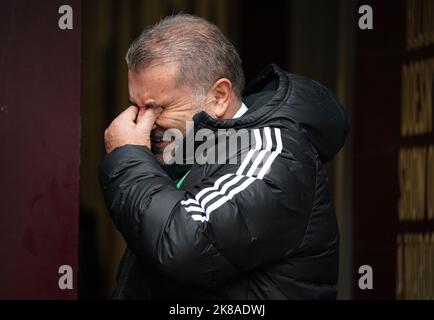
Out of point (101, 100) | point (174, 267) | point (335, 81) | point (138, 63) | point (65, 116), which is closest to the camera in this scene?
point (174, 267)

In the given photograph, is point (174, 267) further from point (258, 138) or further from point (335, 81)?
point (335, 81)

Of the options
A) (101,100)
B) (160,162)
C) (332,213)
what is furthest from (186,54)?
(101,100)

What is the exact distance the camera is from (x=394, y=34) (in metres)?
4.87

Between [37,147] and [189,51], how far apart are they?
1105mm

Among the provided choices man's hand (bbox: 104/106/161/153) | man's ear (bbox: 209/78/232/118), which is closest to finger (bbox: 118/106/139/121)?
man's hand (bbox: 104/106/161/153)

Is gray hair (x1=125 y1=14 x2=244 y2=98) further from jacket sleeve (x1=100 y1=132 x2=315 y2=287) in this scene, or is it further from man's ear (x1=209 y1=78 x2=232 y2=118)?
jacket sleeve (x1=100 y1=132 x2=315 y2=287)

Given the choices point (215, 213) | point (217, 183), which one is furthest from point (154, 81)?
point (215, 213)

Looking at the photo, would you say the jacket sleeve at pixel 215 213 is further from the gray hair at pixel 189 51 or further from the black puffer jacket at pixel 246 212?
the gray hair at pixel 189 51

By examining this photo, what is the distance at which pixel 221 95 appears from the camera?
10.3 ft

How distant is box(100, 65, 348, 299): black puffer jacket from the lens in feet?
8.90

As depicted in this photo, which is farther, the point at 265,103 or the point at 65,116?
the point at 65,116

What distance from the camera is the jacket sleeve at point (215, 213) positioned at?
2.70m

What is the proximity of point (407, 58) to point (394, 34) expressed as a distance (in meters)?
0.17

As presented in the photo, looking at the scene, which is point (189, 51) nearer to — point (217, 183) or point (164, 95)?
point (164, 95)
